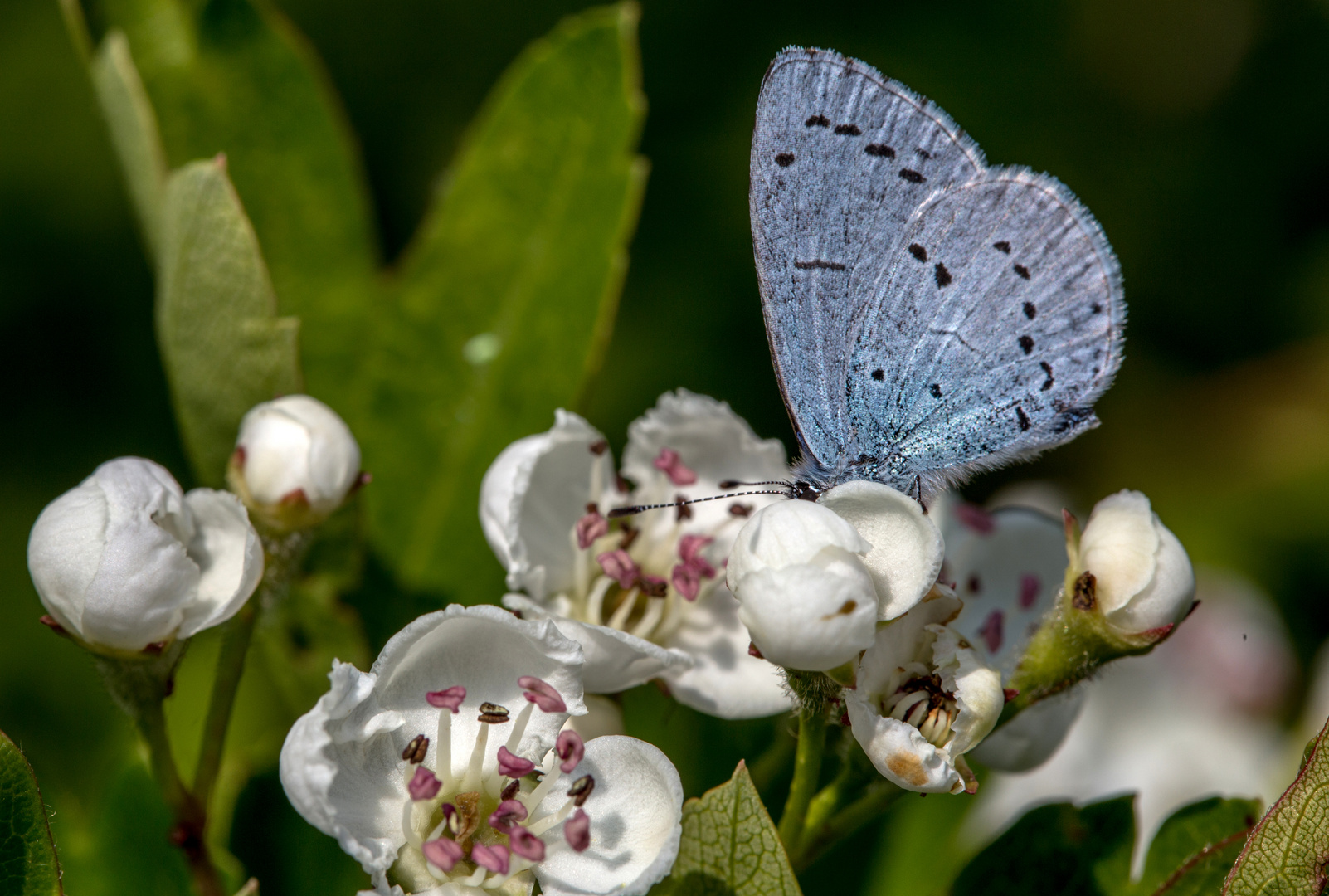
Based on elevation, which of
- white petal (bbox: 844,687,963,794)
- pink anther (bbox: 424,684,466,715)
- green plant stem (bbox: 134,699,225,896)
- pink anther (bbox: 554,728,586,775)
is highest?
white petal (bbox: 844,687,963,794)

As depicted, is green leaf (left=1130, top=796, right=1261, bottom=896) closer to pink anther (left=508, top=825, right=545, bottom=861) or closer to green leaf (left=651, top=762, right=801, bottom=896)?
green leaf (left=651, top=762, right=801, bottom=896)

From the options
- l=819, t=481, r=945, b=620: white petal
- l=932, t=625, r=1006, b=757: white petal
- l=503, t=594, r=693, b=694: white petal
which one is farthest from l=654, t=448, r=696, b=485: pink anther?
l=932, t=625, r=1006, b=757: white petal

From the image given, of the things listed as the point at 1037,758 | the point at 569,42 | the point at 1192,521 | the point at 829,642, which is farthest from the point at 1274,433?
the point at 829,642

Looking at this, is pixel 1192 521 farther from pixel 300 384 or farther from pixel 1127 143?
pixel 300 384

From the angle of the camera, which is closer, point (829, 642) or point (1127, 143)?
point (829, 642)

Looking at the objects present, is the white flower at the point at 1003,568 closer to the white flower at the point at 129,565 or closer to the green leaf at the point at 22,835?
the white flower at the point at 129,565
